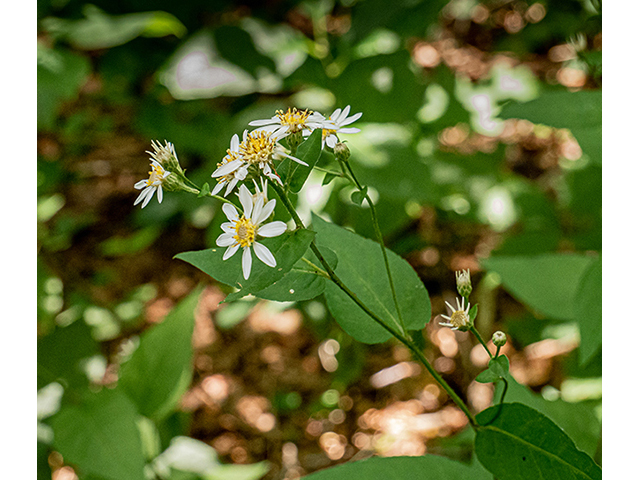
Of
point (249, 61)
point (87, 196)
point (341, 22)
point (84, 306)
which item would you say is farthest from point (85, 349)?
point (341, 22)

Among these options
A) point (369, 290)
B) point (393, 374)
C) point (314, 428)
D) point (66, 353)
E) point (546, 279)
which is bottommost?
point (314, 428)

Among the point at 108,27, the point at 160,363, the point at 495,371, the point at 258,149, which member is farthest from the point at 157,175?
the point at 108,27

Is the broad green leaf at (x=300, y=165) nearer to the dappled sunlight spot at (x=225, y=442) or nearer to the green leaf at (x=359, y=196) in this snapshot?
the green leaf at (x=359, y=196)

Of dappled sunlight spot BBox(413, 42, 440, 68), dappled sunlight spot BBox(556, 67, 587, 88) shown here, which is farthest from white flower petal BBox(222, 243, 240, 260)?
dappled sunlight spot BBox(556, 67, 587, 88)

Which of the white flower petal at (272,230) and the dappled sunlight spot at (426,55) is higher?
the white flower petal at (272,230)

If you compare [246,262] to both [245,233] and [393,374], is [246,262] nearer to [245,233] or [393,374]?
[245,233]

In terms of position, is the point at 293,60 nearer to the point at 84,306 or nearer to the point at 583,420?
the point at 84,306

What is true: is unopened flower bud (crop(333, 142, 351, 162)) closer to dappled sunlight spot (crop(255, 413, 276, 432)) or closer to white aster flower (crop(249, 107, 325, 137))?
white aster flower (crop(249, 107, 325, 137))

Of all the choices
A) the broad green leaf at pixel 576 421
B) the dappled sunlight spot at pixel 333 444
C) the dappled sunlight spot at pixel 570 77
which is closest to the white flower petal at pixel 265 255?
the broad green leaf at pixel 576 421
